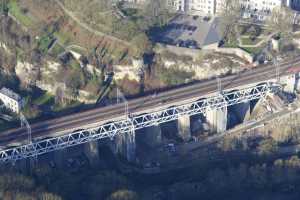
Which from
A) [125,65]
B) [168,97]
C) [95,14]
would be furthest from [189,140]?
[95,14]

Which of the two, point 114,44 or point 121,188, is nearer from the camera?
point 121,188

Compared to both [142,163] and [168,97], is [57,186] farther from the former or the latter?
[168,97]

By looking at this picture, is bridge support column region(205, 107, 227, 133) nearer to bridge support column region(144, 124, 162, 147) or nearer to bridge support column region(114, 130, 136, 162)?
bridge support column region(144, 124, 162, 147)

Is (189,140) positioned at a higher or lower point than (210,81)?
lower

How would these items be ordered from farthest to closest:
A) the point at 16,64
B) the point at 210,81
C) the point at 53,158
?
the point at 16,64, the point at 210,81, the point at 53,158

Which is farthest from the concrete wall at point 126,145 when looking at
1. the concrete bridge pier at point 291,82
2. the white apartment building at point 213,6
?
the white apartment building at point 213,6

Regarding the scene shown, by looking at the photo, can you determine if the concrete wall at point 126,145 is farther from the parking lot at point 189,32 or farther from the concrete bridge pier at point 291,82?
the concrete bridge pier at point 291,82
